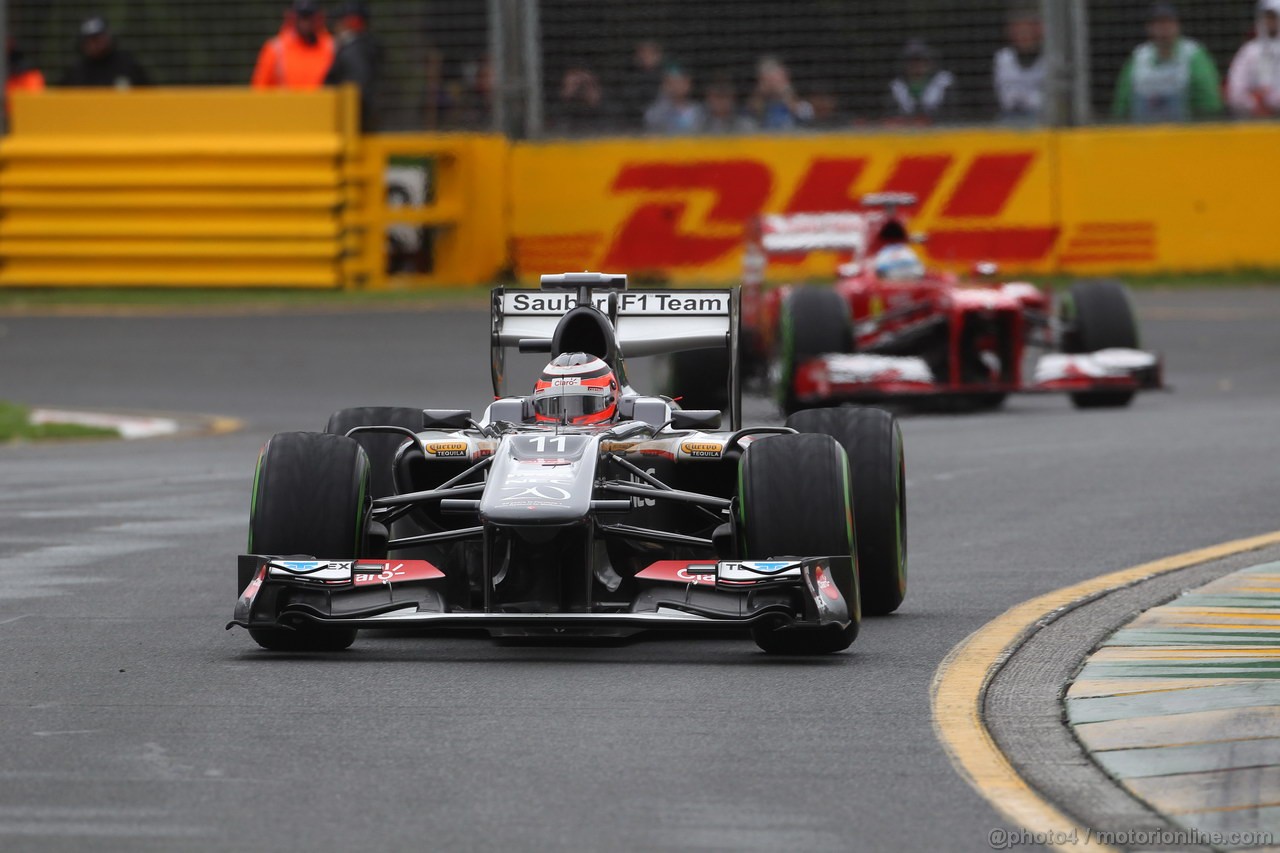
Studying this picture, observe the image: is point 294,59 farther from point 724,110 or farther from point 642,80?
point 724,110

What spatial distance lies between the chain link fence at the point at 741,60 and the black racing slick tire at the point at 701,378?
12.2 meters

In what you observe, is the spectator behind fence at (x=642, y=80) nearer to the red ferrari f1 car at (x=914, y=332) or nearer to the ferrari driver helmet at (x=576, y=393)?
the red ferrari f1 car at (x=914, y=332)

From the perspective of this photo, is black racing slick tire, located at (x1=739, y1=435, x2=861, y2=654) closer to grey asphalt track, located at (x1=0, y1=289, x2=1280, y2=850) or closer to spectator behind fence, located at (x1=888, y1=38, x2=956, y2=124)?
grey asphalt track, located at (x1=0, y1=289, x2=1280, y2=850)

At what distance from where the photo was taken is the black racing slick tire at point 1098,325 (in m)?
17.5

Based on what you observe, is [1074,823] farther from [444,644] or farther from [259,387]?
[259,387]

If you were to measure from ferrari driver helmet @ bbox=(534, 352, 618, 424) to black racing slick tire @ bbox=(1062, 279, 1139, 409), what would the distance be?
9091 mm

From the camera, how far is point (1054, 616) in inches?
333

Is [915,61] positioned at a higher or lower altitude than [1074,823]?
higher

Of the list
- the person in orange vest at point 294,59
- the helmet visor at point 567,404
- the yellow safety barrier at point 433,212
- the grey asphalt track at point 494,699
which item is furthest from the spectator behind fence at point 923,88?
the helmet visor at point 567,404

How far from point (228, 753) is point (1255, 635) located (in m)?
3.44

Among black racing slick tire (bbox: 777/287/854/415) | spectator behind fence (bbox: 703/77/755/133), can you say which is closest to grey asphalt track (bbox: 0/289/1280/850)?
black racing slick tire (bbox: 777/287/854/415)

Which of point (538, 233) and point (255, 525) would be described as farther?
point (538, 233)

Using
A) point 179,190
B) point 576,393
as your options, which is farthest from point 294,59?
point 576,393

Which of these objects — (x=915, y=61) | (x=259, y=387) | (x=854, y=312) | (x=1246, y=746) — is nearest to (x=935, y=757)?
(x=1246, y=746)
